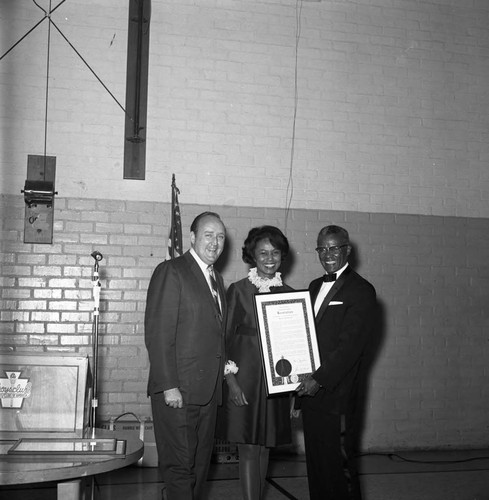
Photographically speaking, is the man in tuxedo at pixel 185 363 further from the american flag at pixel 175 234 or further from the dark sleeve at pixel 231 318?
the american flag at pixel 175 234

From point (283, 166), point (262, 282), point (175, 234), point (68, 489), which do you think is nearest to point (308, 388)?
point (262, 282)

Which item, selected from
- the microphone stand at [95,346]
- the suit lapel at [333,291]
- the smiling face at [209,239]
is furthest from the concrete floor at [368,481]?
the smiling face at [209,239]

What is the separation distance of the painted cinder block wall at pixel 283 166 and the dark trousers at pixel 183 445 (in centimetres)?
229

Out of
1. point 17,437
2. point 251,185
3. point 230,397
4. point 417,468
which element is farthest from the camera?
point 251,185

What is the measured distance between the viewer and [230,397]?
353 centimetres

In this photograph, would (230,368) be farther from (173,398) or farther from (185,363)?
(173,398)

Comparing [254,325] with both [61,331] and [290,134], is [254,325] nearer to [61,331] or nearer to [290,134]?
[61,331]

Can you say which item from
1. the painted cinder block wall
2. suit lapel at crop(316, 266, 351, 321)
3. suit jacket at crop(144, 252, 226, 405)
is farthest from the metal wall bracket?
suit lapel at crop(316, 266, 351, 321)

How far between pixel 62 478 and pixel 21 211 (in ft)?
11.2

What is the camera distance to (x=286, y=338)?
3.48 metres

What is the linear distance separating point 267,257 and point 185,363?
2.59ft

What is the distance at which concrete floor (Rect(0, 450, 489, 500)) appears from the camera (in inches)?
172

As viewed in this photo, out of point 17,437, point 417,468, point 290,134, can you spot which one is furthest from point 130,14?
point 417,468

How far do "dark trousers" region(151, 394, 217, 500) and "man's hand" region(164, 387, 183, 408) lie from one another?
40mm
